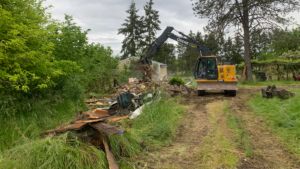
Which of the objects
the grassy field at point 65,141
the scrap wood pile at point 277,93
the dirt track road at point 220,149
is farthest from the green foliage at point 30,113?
the scrap wood pile at point 277,93

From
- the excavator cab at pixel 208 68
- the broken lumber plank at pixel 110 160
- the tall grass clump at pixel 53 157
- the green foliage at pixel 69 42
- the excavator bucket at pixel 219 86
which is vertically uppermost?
the green foliage at pixel 69 42

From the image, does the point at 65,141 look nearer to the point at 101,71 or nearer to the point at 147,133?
the point at 147,133

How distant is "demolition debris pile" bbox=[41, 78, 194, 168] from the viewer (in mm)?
4082

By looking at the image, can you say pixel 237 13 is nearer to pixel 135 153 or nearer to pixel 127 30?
pixel 135 153

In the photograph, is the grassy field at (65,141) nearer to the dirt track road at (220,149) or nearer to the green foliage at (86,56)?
the dirt track road at (220,149)

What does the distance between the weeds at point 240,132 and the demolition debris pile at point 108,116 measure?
2567mm

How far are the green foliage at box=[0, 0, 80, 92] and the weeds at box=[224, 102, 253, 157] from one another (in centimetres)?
491

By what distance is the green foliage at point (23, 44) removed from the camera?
15.1 ft

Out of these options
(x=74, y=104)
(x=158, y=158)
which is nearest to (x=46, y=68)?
(x=74, y=104)

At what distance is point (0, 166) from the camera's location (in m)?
3.26

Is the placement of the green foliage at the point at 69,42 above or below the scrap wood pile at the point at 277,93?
above

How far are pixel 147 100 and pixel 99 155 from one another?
13.9 ft

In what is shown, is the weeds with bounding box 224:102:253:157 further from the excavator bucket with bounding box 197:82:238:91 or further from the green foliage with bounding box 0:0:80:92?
the green foliage with bounding box 0:0:80:92

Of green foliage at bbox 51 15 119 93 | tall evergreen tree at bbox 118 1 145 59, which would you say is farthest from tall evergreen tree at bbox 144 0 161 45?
green foliage at bbox 51 15 119 93
